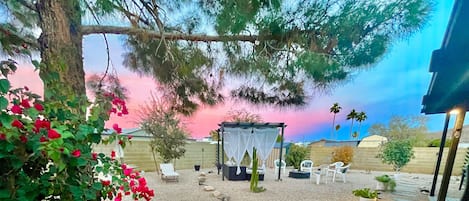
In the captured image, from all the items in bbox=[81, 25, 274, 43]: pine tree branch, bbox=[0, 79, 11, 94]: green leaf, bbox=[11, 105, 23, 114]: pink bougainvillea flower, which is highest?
bbox=[81, 25, 274, 43]: pine tree branch

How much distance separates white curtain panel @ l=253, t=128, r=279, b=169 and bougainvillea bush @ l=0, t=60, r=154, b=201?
7.00 meters

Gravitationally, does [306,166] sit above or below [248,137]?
below

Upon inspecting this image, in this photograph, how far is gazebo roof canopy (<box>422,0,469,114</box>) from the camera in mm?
1625

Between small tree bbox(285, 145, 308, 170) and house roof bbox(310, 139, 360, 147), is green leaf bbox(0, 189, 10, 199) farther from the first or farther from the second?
house roof bbox(310, 139, 360, 147)

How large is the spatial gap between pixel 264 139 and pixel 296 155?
4.05 m

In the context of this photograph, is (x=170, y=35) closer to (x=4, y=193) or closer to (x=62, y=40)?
(x=62, y=40)

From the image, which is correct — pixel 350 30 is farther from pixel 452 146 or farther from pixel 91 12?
pixel 452 146

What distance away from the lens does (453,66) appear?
2.42 metres

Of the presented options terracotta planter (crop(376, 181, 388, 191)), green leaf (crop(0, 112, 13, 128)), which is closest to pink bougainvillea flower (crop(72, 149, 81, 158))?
green leaf (crop(0, 112, 13, 128))

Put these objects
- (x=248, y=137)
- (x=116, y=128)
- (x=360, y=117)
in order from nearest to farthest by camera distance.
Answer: (x=116, y=128) < (x=248, y=137) < (x=360, y=117)

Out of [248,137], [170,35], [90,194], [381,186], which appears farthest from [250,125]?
[90,194]

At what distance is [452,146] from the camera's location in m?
3.98

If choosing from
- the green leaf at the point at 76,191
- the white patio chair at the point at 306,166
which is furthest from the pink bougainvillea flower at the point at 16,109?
the white patio chair at the point at 306,166

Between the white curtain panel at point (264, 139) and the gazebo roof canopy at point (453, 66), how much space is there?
4.55 meters
